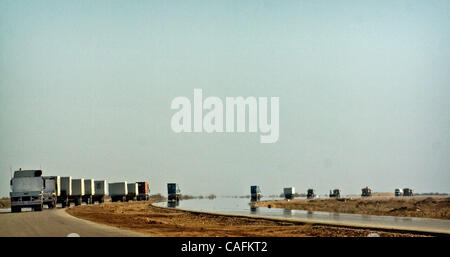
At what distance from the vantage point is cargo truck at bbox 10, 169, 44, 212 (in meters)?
54.4

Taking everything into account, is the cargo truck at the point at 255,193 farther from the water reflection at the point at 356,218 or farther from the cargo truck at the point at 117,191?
the water reflection at the point at 356,218

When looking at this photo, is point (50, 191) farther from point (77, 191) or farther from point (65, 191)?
point (77, 191)

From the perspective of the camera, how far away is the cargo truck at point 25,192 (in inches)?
2142

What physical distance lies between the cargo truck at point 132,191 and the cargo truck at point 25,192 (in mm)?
59673

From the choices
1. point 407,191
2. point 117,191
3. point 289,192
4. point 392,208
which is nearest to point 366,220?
point 392,208

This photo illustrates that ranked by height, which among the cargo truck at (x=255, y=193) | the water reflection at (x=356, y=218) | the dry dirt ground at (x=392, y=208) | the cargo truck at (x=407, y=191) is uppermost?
the water reflection at (x=356, y=218)

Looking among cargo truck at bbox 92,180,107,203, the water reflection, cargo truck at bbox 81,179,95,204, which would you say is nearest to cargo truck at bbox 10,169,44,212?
the water reflection

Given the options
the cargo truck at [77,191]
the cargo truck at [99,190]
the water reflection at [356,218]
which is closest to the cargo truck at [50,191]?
the cargo truck at [77,191]
